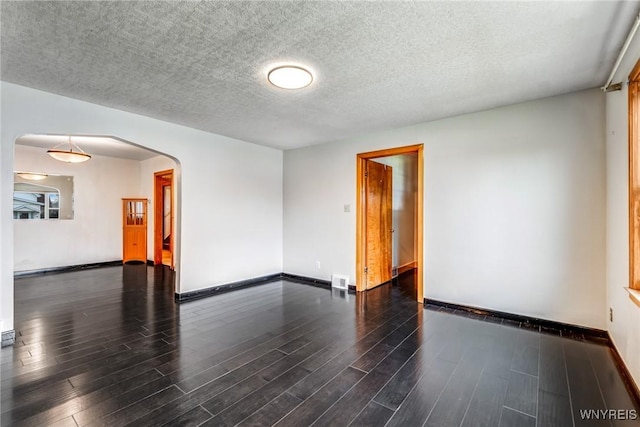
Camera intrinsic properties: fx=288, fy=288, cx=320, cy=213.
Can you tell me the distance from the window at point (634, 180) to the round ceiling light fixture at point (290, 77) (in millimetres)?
2443

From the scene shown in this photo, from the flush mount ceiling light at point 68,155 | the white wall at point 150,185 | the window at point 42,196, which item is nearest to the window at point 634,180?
the flush mount ceiling light at point 68,155

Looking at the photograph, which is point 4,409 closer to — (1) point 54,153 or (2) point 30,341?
(2) point 30,341

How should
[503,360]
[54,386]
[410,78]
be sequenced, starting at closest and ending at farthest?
[54,386], [503,360], [410,78]

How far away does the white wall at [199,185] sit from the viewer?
2750 millimetres

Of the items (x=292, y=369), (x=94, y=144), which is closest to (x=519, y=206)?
(x=292, y=369)

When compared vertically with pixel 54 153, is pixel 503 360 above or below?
below

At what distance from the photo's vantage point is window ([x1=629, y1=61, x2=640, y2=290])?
2.10 meters

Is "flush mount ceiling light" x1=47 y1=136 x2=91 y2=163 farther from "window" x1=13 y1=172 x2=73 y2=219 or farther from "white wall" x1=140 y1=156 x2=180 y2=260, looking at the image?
"white wall" x1=140 y1=156 x2=180 y2=260

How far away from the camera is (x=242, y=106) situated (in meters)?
3.38

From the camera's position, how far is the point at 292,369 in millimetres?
2301

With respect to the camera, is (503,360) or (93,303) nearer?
(503,360)

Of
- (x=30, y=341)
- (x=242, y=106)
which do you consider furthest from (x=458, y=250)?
(x=30, y=341)

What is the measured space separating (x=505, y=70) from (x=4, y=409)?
14.5 ft

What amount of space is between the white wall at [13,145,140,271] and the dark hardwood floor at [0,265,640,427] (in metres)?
2.70
